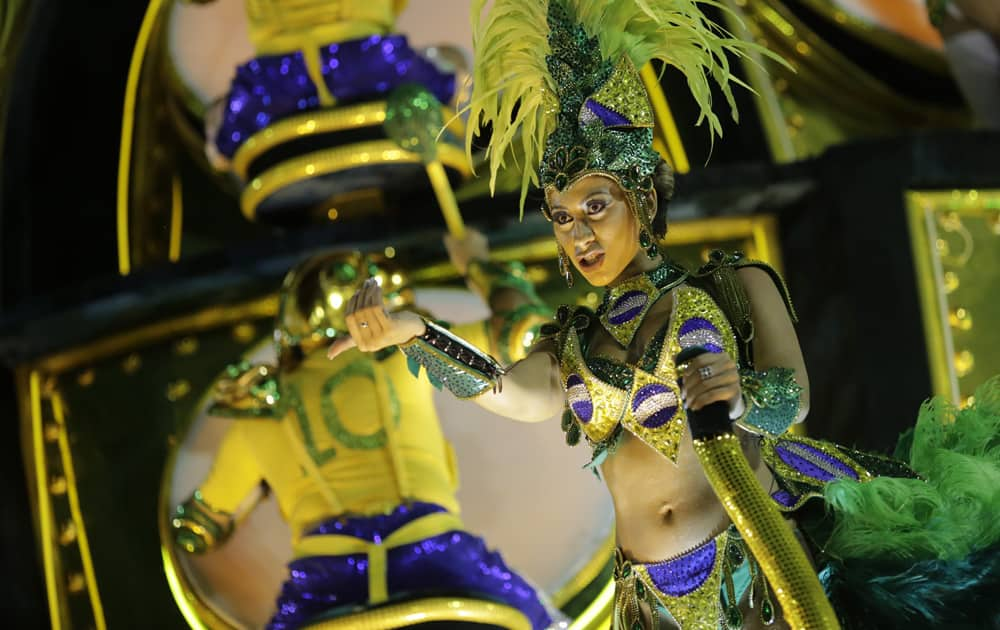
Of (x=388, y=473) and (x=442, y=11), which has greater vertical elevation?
(x=442, y=11)

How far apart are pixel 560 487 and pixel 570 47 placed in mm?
1165

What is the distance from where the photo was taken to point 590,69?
7.52 feet

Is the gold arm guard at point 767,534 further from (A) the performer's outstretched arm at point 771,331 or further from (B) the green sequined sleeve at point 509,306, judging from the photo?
(B) the green sequined sleeve at point 509,306

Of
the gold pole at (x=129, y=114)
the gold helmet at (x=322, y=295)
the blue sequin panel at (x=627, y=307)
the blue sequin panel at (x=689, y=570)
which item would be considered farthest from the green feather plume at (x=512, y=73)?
the gold pole at (x=129, y=114)

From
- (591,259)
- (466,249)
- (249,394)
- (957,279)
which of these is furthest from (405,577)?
(957,279)

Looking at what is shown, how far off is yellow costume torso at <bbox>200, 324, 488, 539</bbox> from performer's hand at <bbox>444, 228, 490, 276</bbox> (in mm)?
149

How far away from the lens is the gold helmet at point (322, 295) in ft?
10.1

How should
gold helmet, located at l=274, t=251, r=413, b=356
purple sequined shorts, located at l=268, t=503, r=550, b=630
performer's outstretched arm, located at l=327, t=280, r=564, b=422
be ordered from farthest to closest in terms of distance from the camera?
gold helmet, located at l=274, t=251, r=413, b=356
purple sequined shorts, located at l=268, t=503, r=550, b=630
performer's outstretched arm, located at l=327, t=280, r=564, b=422

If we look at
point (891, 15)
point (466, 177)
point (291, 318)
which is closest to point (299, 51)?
point (466, 177)

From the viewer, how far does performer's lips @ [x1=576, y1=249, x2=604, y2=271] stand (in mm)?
2285

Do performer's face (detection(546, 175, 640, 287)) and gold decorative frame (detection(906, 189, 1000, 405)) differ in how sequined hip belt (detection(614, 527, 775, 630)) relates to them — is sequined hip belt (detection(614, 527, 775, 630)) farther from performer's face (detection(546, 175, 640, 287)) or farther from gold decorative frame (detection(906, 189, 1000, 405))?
gold decorative frame (detection(906, 189, 1000, 405))

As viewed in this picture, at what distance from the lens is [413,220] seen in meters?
3.37

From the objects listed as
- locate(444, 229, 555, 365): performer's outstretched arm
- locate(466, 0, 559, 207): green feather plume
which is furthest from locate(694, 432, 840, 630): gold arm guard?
locate(444, 229, 555, 365): performer's outstretched arm

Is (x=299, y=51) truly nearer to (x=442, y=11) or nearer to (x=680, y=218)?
→ (x=442, y=11)
